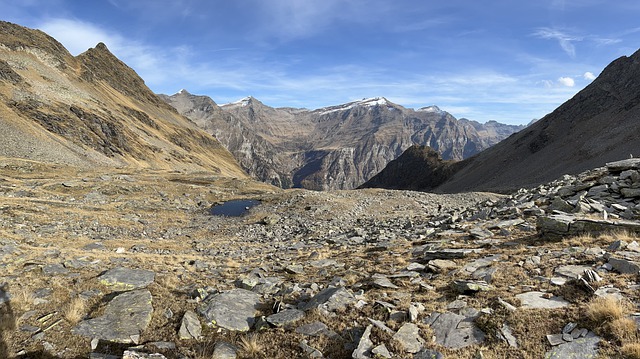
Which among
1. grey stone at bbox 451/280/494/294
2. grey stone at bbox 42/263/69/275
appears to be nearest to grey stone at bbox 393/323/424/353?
grey stone at bbox 451/280/494/294

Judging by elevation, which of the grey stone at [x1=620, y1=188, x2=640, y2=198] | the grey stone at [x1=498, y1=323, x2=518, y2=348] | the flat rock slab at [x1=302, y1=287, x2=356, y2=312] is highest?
the grey stone at [x1=620, y1=188, x2=640, y2=198]

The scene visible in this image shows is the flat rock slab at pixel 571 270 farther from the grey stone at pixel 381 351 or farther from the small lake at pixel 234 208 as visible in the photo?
the small lake at pixel 234 208

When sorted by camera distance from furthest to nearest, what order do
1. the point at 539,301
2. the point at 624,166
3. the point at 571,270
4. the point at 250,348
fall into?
the point at 624,166
the point at 571,270
the point at 539,301
the point at 250,348

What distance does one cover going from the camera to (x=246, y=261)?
19.2 meters

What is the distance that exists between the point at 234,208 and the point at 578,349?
48955mm

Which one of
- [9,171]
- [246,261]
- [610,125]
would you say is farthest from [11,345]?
[610,125]

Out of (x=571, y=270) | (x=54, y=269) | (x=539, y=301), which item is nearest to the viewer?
(x=539, y=301)

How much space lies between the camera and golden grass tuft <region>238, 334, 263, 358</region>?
767cm

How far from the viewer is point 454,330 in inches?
310

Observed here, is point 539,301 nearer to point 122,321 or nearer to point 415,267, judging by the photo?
point 415,267

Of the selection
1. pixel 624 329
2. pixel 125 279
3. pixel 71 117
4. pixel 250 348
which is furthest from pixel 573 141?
pixel 71 117

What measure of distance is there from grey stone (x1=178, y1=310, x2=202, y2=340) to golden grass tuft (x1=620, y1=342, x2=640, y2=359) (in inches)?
372

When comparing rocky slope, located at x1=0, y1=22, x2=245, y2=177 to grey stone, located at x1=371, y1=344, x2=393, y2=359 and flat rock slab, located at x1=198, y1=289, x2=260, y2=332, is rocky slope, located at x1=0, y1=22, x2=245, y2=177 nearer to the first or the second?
flat rock slab, located at x1=198, y1=289, x2=260, y2=332

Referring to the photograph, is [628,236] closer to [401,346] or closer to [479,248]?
[479,248]
